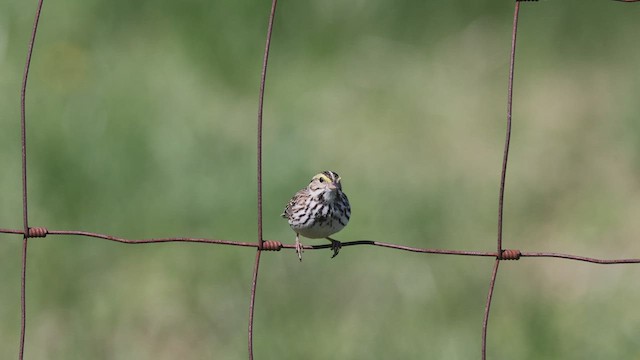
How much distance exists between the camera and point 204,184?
789cm

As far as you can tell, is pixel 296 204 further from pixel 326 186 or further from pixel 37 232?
pixel 37 232

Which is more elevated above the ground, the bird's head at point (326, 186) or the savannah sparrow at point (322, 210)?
the bird's head at point (326, 186)

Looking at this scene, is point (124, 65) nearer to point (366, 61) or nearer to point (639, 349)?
point (366, 61)

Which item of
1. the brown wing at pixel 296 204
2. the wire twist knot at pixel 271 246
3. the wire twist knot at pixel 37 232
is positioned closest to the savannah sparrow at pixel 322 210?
the brown wing at pixel 296 204

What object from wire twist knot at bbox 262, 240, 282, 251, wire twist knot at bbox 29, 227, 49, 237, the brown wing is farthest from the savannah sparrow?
wire twist knot at bbox 29, 227, 49, 237

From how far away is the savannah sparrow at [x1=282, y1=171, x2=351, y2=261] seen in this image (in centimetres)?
593

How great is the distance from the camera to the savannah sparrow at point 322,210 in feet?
19.5

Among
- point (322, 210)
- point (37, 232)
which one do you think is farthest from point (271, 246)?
point (322, 210)

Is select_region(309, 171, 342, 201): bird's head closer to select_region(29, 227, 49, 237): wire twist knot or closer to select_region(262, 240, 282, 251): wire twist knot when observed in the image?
select_region(262, 240, 282, 251): wire twist knot

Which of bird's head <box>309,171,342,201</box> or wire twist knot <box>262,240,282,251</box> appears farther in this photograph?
bird's head <box>309,171,342,201</box>

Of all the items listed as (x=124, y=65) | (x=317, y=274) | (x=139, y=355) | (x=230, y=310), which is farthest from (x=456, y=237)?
(x=124, y=65)

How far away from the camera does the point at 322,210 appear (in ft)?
19.5

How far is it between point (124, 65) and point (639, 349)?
4176 mm

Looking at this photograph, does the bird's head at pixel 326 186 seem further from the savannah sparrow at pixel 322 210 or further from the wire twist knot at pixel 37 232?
the wire twist knot at pixel 37 232
